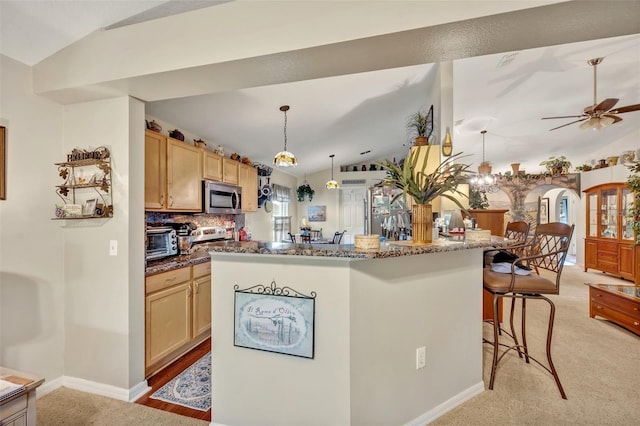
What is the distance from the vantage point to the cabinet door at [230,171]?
3.74 m

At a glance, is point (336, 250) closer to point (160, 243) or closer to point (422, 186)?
point (422, 186)

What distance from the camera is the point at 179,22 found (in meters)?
1.66

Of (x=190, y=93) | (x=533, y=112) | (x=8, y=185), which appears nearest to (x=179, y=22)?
(x=190, y=93)

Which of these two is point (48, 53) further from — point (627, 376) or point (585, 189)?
point (585, 189)

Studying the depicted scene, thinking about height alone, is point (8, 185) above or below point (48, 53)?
below

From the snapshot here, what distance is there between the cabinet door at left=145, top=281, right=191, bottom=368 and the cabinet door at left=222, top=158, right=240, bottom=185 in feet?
5.21

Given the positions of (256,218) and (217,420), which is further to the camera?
(256,218)

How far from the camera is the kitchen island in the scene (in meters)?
1.51

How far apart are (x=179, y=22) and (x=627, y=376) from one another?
13.8ft

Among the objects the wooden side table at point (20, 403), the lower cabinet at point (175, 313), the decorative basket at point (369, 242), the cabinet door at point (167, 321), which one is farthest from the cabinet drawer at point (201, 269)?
the decorative basket at point (369, 242)

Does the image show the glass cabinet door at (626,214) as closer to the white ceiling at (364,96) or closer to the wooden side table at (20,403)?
the white ceiling at (364,96)

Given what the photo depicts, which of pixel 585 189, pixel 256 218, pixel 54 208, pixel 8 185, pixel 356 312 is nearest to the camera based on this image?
pixel 356 312

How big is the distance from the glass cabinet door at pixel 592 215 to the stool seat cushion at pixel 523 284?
19.9 feet

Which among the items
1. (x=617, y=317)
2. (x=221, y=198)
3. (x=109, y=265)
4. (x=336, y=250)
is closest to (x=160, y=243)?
(x=109, y=265)
